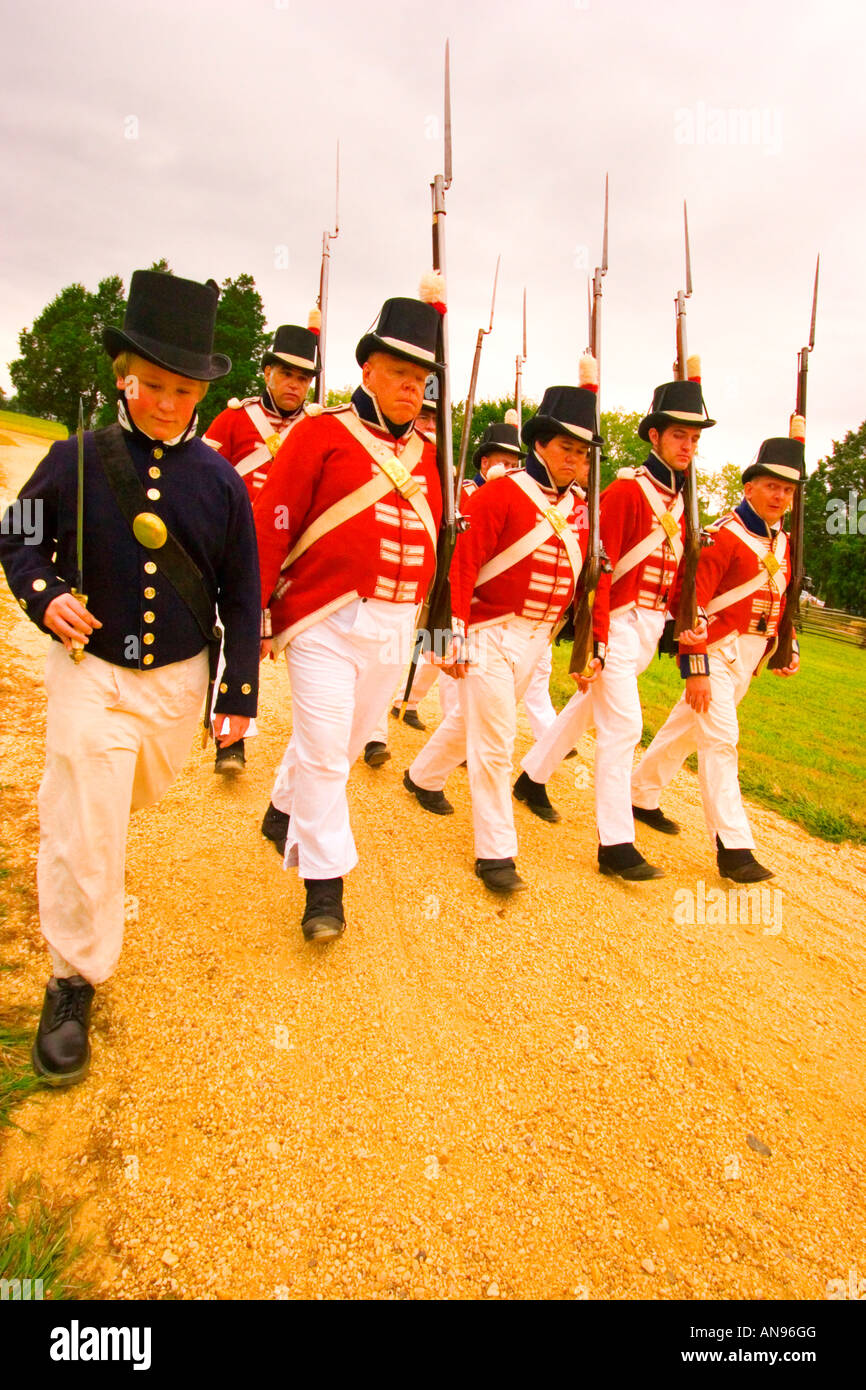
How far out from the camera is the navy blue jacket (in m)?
2.55

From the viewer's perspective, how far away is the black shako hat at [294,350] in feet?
20.1

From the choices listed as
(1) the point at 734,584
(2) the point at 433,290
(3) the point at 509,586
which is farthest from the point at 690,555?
(2) the point at 433,290

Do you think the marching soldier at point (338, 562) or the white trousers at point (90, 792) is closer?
the white trousers at point (90, 792)

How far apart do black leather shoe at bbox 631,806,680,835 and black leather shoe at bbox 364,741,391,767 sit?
1.98 metres

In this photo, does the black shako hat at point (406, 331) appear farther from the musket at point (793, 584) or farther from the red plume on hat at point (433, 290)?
the musket at point (793, 584)

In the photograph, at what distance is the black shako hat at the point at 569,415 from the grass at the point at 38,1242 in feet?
13.8

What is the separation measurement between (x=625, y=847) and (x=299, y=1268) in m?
3.08

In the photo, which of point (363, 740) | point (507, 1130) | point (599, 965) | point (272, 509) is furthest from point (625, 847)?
point (272, 509)

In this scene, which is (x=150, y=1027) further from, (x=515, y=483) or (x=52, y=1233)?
(x=515, y=483)

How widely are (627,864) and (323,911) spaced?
2.05m

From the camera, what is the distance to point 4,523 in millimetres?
2600

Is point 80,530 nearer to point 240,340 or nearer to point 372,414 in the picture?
point 372,414

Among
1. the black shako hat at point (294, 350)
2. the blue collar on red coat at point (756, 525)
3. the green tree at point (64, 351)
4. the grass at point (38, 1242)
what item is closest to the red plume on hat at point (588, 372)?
the blue collar on red coat at point (756, 525)

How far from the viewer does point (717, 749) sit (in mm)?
5121
